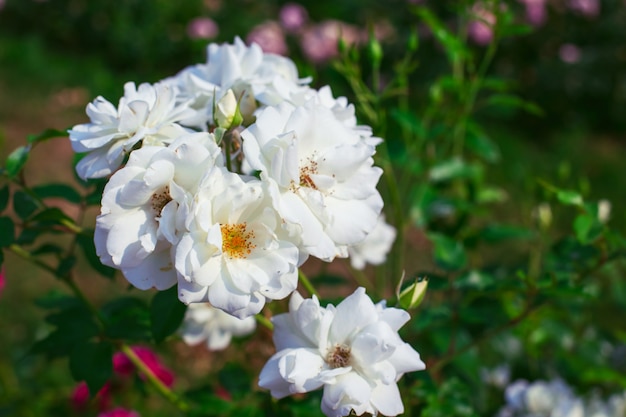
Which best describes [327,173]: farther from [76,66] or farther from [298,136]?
[76,66]

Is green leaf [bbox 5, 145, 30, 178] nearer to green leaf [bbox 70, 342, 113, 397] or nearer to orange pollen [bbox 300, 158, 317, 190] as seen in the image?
green leaf [bbox 70, 342, 113, 397]

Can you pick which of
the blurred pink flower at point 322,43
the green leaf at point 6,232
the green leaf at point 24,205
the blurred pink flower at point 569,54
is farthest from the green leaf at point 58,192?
the blurred pink flower at point 569,54

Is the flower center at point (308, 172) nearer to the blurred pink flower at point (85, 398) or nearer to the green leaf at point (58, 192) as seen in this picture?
the green leaf at point (58, 192)

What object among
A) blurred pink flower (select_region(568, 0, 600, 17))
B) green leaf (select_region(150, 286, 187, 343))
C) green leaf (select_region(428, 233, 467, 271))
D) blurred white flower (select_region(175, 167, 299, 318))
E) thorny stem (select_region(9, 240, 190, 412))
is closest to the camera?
blurred white flower (select_region(175, 167, 299, 318))

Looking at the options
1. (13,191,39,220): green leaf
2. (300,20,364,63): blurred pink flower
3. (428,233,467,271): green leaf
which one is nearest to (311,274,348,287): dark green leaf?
(428,233,467,271): green leaf

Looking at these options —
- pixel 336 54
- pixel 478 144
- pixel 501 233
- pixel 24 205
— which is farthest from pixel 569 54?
pixel 24 205
